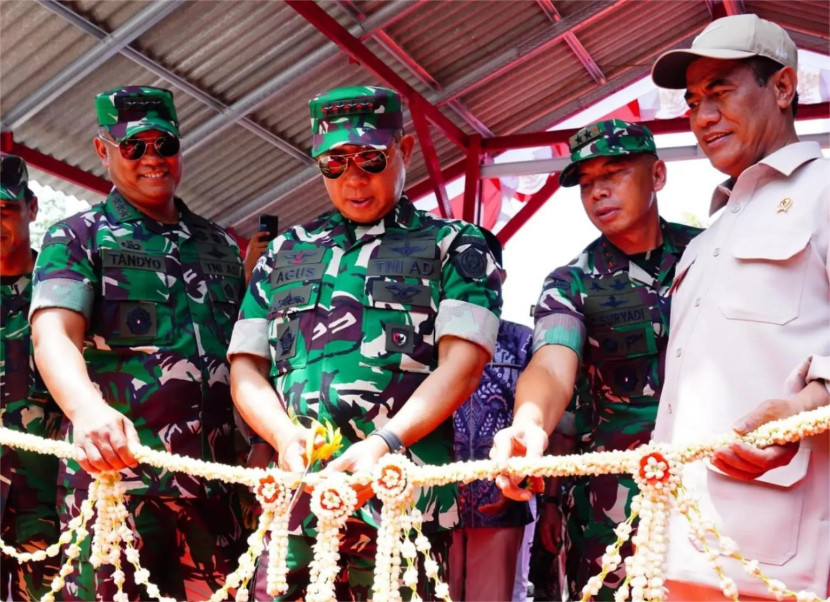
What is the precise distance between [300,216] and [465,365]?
7871 millimetres

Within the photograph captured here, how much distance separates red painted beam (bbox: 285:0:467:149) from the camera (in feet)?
23.0

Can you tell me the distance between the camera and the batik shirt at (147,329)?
8.51ft

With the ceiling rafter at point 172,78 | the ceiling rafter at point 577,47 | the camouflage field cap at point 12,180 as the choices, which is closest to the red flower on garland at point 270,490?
the camouflage field cap at point 12,180

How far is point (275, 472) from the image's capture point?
1.94 metres

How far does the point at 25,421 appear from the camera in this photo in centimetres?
323

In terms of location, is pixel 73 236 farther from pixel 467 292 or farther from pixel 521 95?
pixel 521 95

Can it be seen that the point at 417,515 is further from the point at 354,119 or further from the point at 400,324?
the point at 354,119

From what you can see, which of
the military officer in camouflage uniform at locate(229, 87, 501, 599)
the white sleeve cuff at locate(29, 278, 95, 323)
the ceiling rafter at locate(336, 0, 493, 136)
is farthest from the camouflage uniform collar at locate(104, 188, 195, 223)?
the ceiling rafter at locate(336, 0, 493, 136)

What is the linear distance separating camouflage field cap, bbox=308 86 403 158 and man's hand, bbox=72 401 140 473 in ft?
2.57

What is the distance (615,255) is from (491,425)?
90 centimetres

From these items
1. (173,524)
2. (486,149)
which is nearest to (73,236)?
(173,524)

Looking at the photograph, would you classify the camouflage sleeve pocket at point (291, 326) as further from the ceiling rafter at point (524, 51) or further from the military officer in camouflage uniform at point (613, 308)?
the ceiling rafter at point (524, 51)

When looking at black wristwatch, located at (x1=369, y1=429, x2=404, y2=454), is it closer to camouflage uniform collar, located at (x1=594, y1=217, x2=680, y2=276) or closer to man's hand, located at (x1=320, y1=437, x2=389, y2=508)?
Answer: man's hand, located at (x1=320, y1=437, x2=389, y2=508)

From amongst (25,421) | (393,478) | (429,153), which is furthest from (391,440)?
(429,153)
